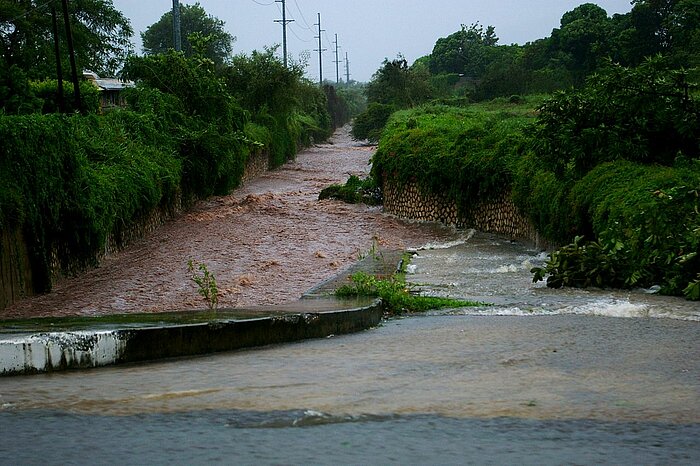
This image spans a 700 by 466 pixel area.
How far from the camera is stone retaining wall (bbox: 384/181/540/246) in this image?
2589 cm

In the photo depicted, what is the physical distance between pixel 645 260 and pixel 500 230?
12.7 metres

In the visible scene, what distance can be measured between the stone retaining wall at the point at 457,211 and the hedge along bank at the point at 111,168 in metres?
7.29

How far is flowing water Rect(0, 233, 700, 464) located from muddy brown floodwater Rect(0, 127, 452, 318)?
7.94 meters

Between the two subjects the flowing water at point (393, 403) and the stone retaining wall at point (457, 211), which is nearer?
the flowing water at point (393, 403)

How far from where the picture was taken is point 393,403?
259 inches

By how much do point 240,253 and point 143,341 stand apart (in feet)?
53.1

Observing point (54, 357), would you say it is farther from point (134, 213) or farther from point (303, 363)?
point (134, 213)

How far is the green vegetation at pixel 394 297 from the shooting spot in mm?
13070

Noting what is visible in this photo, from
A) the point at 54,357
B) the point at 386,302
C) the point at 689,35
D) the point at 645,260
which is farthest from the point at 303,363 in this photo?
the point at 689,35

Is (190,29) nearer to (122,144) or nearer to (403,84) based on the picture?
(403,84)

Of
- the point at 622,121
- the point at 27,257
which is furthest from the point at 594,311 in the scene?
the point at 27,257

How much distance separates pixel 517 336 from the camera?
9836mm

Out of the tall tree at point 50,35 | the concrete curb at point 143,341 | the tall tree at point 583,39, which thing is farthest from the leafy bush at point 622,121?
the tall tree at point 583,39

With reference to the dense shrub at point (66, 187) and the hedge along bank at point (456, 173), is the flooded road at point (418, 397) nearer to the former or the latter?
the dense shrub at point (66, 187)
